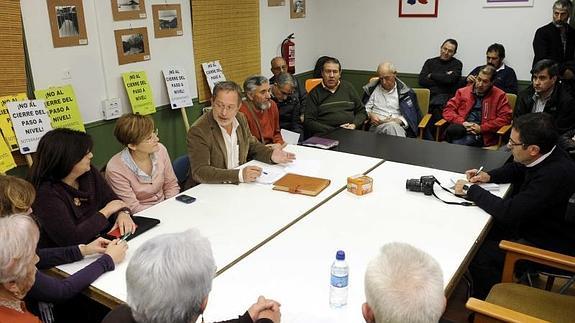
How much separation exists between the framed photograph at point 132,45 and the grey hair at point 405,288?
306cm

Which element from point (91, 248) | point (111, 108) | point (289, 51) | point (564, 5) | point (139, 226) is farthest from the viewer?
point (289, 51)

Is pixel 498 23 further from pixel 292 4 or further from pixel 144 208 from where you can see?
pixel 144 208

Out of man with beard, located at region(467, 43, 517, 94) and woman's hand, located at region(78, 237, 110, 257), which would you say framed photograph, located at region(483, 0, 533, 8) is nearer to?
man with beard, located at region(467, 43, 517, 94)

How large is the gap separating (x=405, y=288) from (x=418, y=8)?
5005 mm

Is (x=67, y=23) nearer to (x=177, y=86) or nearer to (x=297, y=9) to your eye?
(x=177, y=86)

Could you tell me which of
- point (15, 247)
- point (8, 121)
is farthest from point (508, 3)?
point (15, 247)

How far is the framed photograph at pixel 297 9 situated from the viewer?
17.9 feet

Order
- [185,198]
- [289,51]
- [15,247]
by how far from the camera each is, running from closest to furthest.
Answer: [15,247], [185,198], [289,51]

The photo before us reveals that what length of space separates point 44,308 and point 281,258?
847 mm

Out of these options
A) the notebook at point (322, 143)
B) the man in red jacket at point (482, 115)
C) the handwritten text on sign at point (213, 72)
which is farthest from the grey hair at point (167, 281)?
the man in red jacket at point (482, 115)

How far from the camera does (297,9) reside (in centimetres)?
555

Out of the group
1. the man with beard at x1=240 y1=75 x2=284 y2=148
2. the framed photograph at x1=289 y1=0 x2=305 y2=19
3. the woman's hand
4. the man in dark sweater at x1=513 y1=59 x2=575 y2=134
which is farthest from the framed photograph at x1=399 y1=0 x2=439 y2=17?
the woman's hand

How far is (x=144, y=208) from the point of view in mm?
2402

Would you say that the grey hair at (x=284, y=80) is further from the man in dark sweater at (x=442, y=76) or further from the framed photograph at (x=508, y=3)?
the framed photograph at (x=508, y=3)
